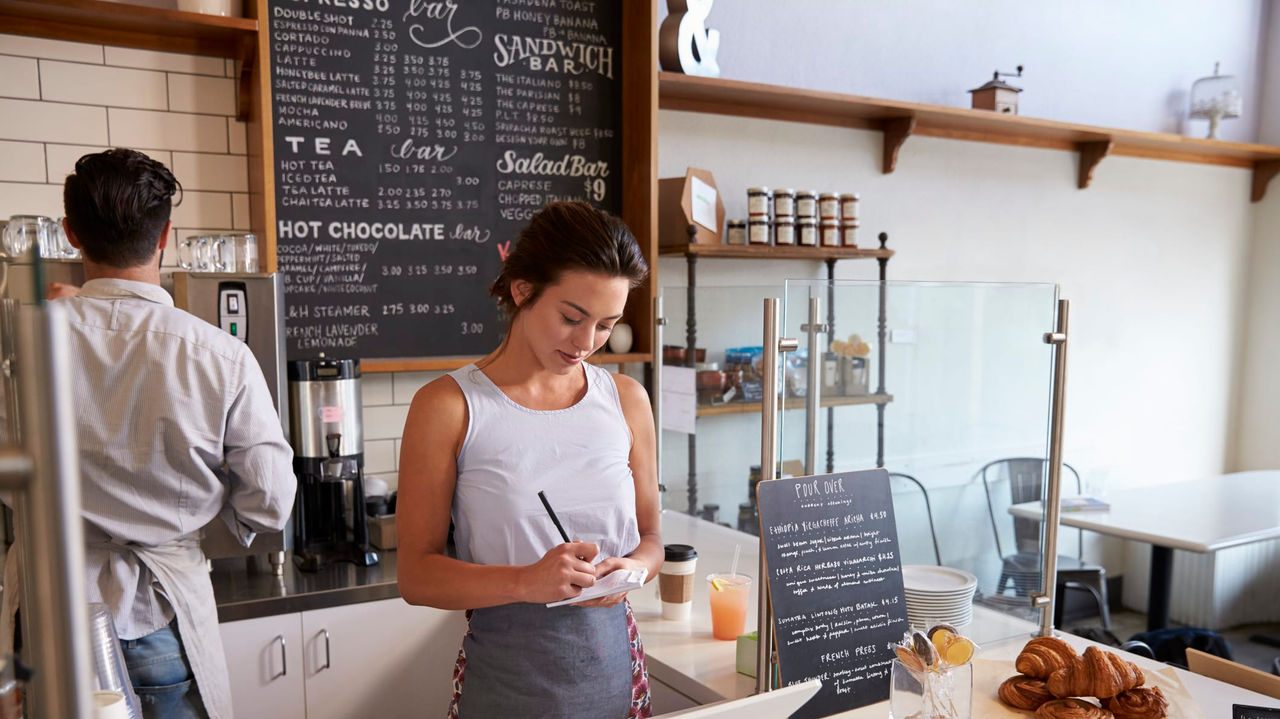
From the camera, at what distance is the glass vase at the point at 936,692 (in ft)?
4.18

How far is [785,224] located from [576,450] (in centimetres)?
214

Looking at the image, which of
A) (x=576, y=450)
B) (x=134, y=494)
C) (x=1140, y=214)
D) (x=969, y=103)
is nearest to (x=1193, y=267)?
(x=1140, y=214)

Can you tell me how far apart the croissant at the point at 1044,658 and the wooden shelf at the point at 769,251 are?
1904 millimetres

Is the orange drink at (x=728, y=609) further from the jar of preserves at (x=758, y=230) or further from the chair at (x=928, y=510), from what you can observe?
the jar of preserves at (x=758, y=230)

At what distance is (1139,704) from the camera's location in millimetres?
1371

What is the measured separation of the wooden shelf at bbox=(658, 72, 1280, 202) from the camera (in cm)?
342

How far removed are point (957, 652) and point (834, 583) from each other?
0.23 m

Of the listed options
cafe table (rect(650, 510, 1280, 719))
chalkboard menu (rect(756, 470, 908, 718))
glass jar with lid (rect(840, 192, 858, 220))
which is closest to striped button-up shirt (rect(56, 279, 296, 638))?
cafe table (rect(650, 510, 1280, 719))

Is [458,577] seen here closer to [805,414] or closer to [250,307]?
[805,414]

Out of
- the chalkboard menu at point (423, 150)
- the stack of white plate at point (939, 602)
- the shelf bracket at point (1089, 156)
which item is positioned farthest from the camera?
the shelf bracket at point (1089, 156)

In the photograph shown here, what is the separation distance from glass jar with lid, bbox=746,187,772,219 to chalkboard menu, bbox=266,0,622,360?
0.49 meters

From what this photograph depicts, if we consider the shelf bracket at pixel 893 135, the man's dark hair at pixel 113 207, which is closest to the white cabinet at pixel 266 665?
the man's dark hair at pixel 113 207

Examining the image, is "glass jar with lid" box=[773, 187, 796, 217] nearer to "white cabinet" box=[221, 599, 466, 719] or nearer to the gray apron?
"white cabinet" box=[221, 599, 466, 719]

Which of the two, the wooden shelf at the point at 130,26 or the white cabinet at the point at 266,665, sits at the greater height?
the wooden shelf at the point at 130,26
